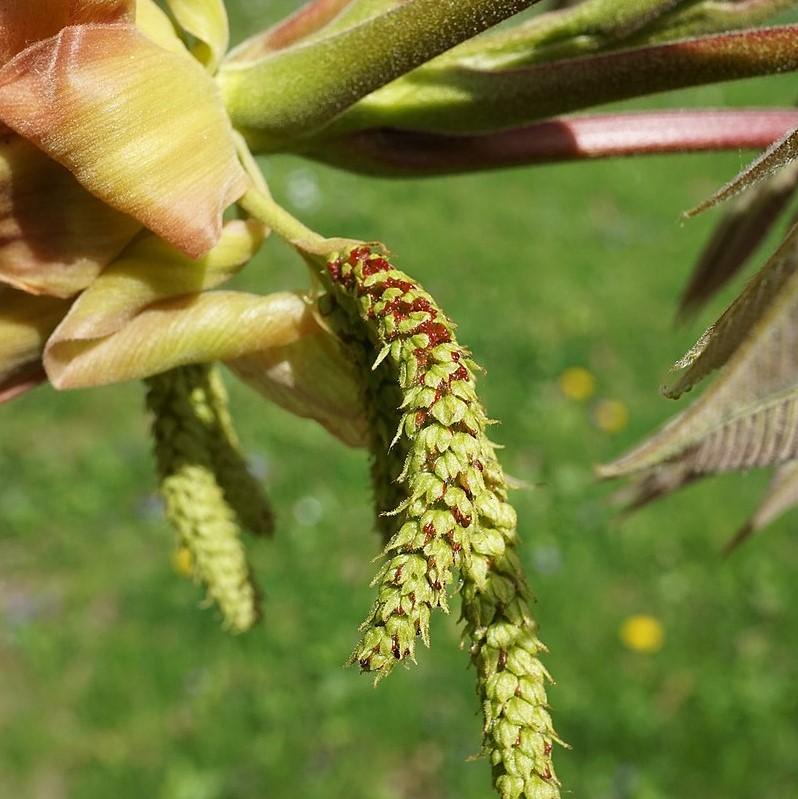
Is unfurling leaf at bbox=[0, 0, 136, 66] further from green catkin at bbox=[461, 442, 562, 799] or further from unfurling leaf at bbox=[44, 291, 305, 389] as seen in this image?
green catkin at bbox=[461, 442, 562, 799]

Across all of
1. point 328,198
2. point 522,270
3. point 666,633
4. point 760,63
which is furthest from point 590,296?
point 760,63

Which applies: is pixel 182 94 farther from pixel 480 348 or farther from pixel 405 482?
pixel 480 348

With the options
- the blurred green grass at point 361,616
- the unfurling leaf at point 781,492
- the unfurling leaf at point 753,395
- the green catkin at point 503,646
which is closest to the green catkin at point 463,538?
the green catkin at point 503,646

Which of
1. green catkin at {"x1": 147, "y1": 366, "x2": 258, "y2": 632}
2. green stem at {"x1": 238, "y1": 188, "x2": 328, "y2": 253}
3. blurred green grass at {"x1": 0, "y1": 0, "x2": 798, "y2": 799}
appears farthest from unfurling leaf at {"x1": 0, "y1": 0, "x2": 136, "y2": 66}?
blurred green grass at {"x1": 0, "y1": 0, "x2": 798, "y2": 799}

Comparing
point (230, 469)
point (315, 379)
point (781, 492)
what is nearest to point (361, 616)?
point (781, 492)

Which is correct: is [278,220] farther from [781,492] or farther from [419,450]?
[781,492]
